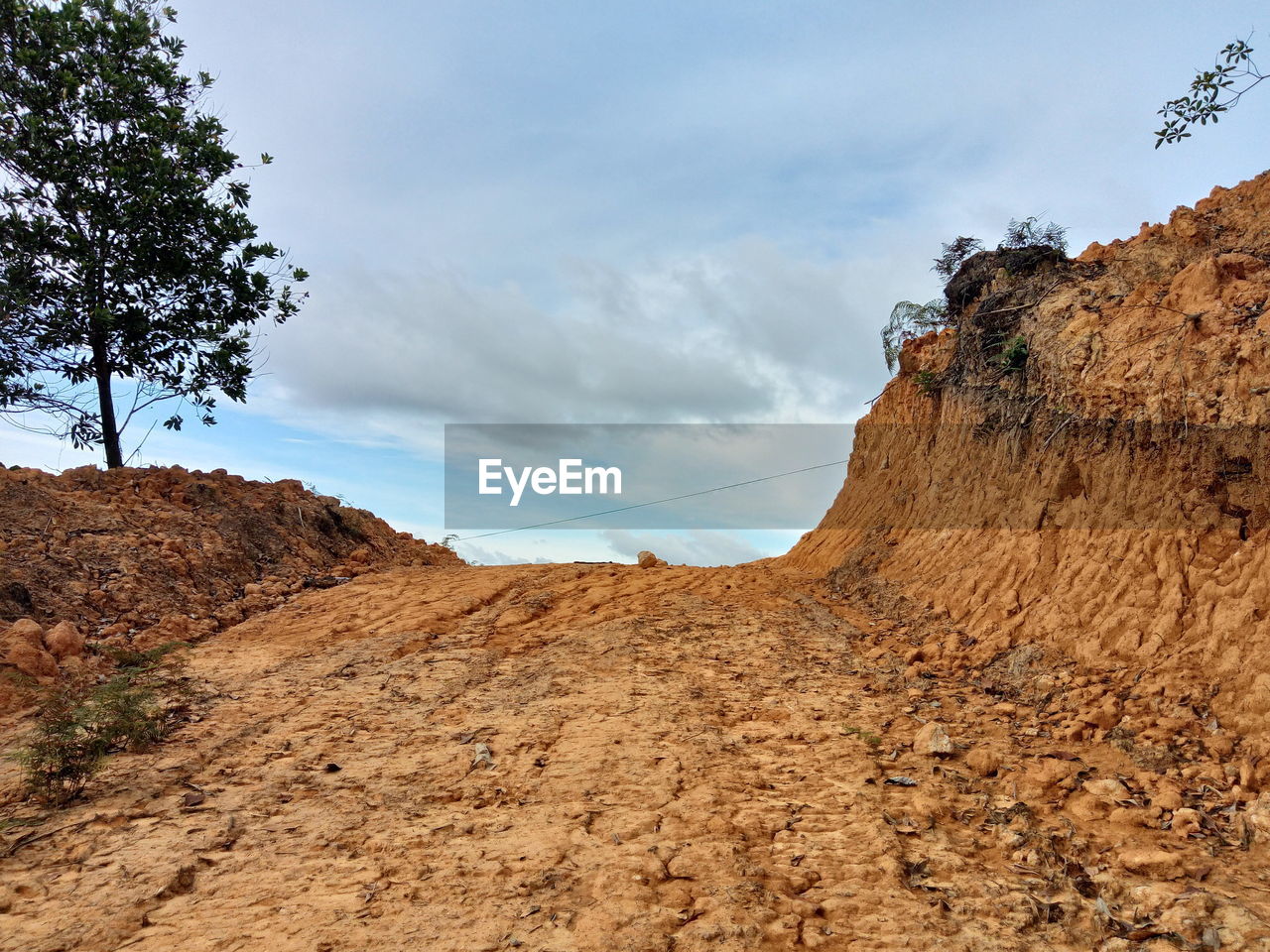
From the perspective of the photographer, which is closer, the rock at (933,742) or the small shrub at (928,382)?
the rock at (933,742)

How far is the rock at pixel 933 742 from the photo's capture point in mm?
4902

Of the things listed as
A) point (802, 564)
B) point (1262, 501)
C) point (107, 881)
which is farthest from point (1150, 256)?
point (107, 881)

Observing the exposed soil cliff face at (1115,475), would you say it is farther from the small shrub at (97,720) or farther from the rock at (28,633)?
the rock at (28,633)

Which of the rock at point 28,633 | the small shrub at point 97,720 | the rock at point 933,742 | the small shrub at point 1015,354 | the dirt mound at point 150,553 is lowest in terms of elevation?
the rock at point 933,742

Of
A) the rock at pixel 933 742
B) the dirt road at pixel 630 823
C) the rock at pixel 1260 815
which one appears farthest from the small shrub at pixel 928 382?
the rock at pixel 1260 815

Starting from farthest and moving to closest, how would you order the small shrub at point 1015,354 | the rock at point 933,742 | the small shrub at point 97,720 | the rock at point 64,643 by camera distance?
the small shrub at point 1015,354 < the rock at point 64,643 < the rock at point 933,742 < the small shrub at point 97,720

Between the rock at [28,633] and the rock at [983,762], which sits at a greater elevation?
the rock at [28,633]

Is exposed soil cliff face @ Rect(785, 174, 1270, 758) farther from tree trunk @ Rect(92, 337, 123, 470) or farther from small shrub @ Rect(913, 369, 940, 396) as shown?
tree trunk @ Rect(92, 337, 123, 470)

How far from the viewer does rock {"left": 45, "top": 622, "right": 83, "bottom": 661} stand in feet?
23.3

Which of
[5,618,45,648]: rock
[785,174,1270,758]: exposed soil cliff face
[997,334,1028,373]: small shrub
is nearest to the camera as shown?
[785,174,1270,758]: exposed soil cliff face

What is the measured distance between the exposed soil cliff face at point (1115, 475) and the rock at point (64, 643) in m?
8.49

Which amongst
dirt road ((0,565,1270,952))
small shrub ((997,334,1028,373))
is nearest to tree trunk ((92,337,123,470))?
dirt road ((0,565,1270,952))

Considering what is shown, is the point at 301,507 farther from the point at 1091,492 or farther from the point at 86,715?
the point at 1091,492

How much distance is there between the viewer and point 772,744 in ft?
16.8
